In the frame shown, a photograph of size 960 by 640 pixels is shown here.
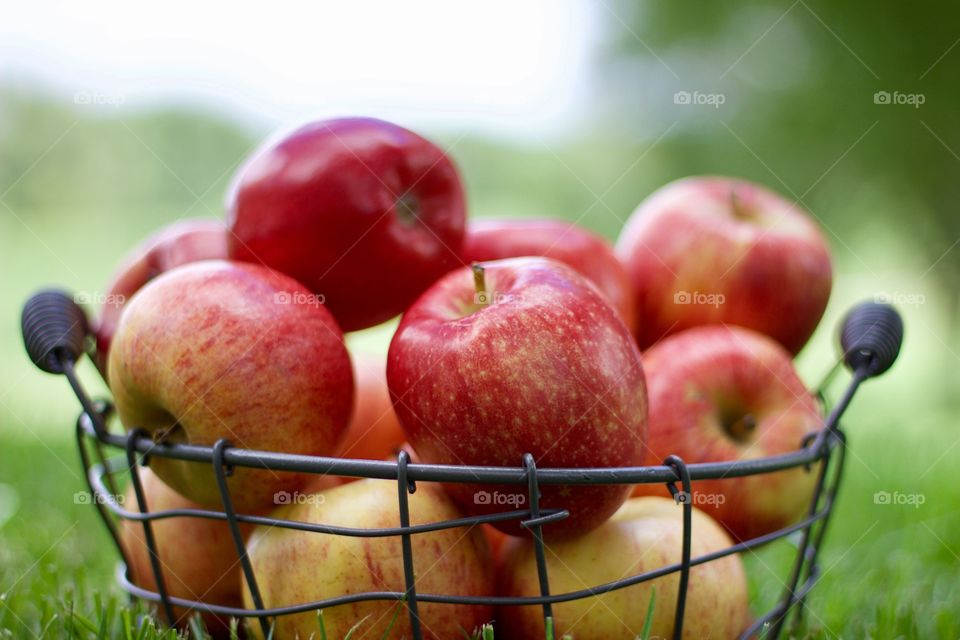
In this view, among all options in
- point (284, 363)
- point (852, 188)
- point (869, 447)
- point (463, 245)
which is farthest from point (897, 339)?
point (852, 188)

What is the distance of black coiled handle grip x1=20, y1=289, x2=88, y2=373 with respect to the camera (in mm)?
845

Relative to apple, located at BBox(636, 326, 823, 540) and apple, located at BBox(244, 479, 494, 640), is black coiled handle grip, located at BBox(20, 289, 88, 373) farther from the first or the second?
apple, located at BBox(636, 326, 823, 540)

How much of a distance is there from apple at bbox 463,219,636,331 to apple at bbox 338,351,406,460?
21 cm

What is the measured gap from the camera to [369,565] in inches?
29.9

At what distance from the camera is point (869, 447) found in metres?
2.21

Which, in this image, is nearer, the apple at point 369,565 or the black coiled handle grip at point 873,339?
the apple at point 369,565

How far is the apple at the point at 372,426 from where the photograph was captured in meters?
1.00

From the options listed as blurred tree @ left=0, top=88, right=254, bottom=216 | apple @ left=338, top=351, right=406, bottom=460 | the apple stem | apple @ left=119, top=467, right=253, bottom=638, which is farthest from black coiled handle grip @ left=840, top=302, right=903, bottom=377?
blurred tree @ left=0, top=88, right=254, bottom=216

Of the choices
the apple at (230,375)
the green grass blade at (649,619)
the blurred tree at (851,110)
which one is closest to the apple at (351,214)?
the apple at (230,375)

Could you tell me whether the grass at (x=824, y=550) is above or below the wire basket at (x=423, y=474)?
below

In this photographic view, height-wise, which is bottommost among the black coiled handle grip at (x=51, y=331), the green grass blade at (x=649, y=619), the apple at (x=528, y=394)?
the green grass blade at (x=649, y=619)

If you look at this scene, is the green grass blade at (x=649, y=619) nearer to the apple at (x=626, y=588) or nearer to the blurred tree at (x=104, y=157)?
the apple at (x=626, y=588)

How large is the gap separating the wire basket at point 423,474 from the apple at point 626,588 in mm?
22

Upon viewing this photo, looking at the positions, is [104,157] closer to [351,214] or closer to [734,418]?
[351,214]
